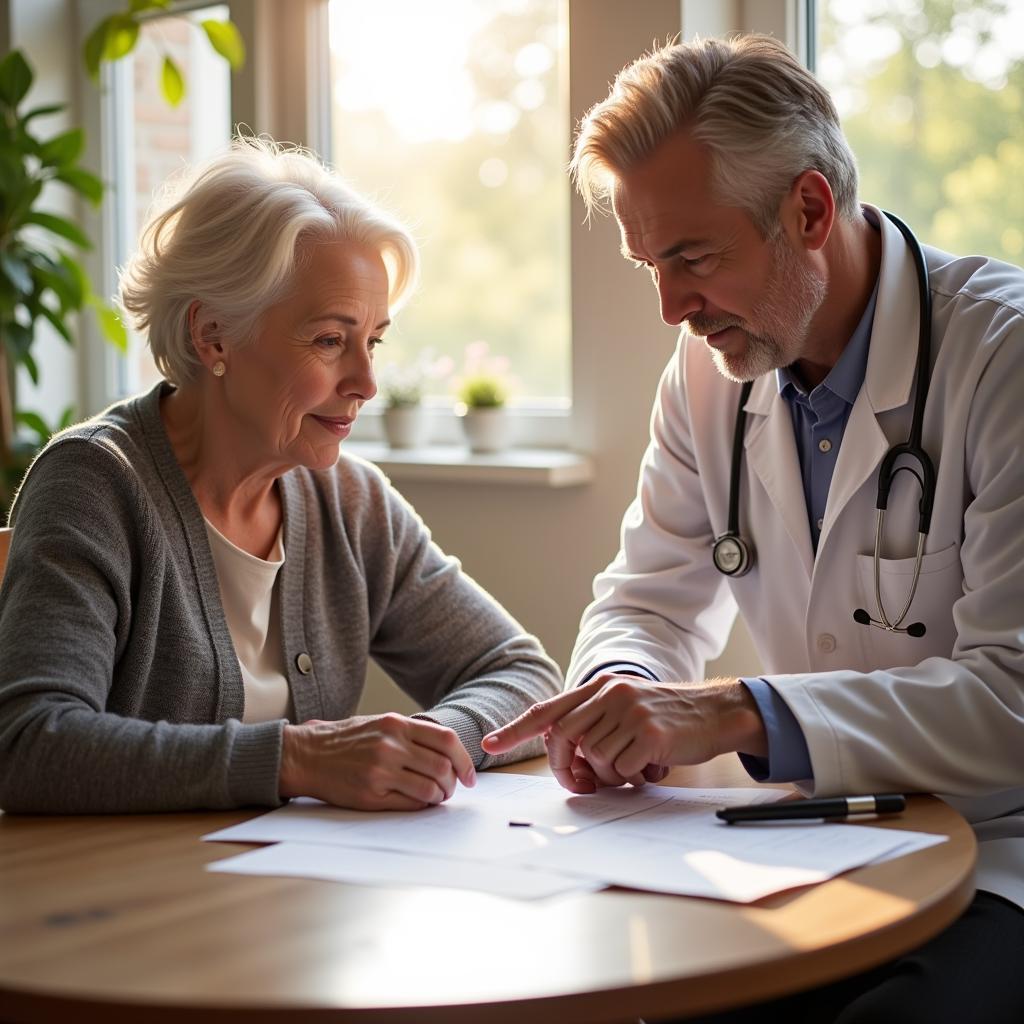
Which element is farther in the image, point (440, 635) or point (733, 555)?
point (440, 635)

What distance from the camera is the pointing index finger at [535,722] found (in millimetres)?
1517

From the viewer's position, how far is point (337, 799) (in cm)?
141

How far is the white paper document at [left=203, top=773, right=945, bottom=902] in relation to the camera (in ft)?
3.74

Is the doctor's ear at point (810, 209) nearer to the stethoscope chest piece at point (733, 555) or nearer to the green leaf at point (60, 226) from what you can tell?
the stethoscope chest piece at point (733, 555)

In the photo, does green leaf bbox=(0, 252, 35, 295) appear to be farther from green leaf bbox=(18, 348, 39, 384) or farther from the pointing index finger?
the pointing index finger

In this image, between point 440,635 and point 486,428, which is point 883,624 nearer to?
point 440,635

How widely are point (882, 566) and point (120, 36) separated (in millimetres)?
2576

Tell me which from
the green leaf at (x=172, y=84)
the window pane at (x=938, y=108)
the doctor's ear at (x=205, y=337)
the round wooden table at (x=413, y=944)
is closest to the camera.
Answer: the round wooden table at (x=413, y=944)

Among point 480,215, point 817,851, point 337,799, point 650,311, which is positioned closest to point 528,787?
point 337,799

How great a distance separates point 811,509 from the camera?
178 centimetres

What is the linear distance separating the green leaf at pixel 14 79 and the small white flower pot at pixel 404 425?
1314mm

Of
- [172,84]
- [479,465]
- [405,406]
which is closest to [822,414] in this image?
[479,465]

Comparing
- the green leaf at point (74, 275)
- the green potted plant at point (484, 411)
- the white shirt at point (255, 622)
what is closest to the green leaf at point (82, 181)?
the green leaf at point (74, 275)

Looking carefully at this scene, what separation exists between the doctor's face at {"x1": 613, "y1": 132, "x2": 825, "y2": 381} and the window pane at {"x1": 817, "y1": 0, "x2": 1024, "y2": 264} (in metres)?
0.85
